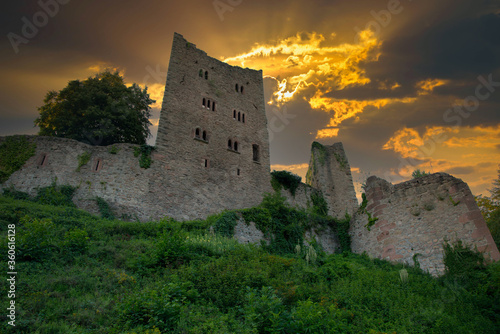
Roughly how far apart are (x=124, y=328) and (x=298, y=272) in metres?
6.39

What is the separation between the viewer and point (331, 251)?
683 inches

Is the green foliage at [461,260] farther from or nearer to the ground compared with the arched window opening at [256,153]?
nearer to the ground

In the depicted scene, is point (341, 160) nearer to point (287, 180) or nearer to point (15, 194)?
point (287, 180)

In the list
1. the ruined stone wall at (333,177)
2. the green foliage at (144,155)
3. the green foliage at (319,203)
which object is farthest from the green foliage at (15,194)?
the ruined stone wall at (333,177)

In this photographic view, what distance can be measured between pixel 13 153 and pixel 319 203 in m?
21.6

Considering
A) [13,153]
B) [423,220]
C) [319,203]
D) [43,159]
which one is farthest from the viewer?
[319,203]

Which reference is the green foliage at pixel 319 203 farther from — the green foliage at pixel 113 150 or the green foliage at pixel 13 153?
the green foliage at pixel 13 153

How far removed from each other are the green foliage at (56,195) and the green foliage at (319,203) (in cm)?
1753

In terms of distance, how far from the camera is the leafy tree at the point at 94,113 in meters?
21.4

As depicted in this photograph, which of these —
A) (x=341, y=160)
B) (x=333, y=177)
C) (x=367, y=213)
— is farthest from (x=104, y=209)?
(x=341, y=160)

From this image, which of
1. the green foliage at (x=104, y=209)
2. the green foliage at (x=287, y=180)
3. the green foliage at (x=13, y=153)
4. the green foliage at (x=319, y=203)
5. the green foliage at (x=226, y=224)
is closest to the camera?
the green foliage at (x=226, y=224)

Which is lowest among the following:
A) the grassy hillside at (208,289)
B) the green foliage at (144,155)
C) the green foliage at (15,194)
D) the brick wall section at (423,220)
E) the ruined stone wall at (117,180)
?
the grassy hillside at (208,289)

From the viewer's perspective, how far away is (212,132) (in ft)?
76.5

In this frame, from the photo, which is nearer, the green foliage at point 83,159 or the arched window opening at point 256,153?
the green foliage at point 83,159
